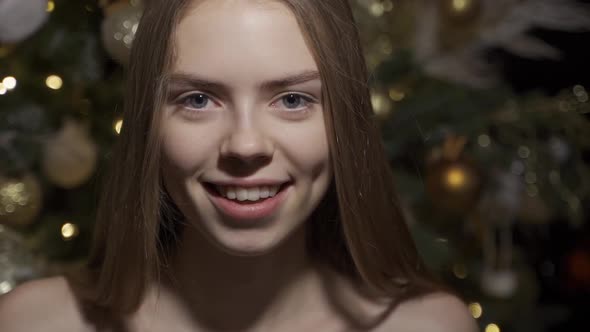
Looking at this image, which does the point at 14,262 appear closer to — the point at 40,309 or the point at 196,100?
the point at 40,309

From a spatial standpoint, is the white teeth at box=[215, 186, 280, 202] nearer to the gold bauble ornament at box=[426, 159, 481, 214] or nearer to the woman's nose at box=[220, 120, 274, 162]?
the woman's nose at box=[220, 120, 274, 162]

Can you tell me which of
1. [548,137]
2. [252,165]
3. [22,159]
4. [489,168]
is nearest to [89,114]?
[22,159]

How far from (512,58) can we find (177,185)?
1171 mm

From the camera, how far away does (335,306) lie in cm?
103

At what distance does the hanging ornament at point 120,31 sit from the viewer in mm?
1106

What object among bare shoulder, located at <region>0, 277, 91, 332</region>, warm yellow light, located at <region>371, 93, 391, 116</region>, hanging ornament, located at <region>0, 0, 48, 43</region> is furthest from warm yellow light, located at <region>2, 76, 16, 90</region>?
warm yellow light, located at <region>371, 93, 391, 116</region>

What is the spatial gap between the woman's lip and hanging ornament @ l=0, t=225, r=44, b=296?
19.7 inches

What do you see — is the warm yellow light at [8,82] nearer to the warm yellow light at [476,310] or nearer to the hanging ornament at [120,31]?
the hanging ornament at [120,31]

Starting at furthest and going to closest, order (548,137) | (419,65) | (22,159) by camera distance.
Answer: (548,137) → (419,65) → (22,159)

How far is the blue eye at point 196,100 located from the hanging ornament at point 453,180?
1.97ft

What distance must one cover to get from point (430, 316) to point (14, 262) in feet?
2.08

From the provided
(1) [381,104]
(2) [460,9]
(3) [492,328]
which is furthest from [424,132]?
(3) [492,328]

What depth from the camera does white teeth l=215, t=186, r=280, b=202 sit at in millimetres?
868

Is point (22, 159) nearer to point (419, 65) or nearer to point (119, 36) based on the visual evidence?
point (119, 36)
